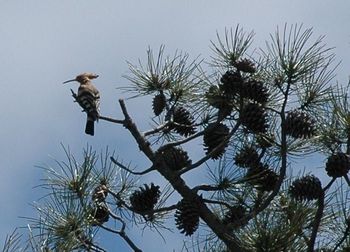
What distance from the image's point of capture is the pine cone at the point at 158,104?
3613 millimetres

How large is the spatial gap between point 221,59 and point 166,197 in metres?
0.43

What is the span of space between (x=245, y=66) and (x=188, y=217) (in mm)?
453

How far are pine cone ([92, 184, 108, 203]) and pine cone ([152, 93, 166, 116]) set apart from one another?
27 cm

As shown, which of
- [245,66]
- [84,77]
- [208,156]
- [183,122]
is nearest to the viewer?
[208,156]

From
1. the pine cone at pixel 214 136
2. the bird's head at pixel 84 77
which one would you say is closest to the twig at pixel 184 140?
the pine cone at pixel 214 136

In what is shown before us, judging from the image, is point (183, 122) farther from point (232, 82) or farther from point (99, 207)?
point (99, 207)

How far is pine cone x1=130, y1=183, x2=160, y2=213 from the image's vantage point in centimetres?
348

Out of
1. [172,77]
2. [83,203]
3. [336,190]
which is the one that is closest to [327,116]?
[336,190]

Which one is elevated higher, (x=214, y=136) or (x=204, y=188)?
(x=214, y=136)

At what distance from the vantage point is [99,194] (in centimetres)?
352

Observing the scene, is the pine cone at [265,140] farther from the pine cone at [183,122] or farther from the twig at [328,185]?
the twig at [328,185]

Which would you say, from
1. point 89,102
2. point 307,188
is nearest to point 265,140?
point 307,188

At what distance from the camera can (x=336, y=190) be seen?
3383mm

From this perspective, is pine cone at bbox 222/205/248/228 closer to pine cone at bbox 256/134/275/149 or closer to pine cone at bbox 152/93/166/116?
pine cone at bbox 256/134/275/149
